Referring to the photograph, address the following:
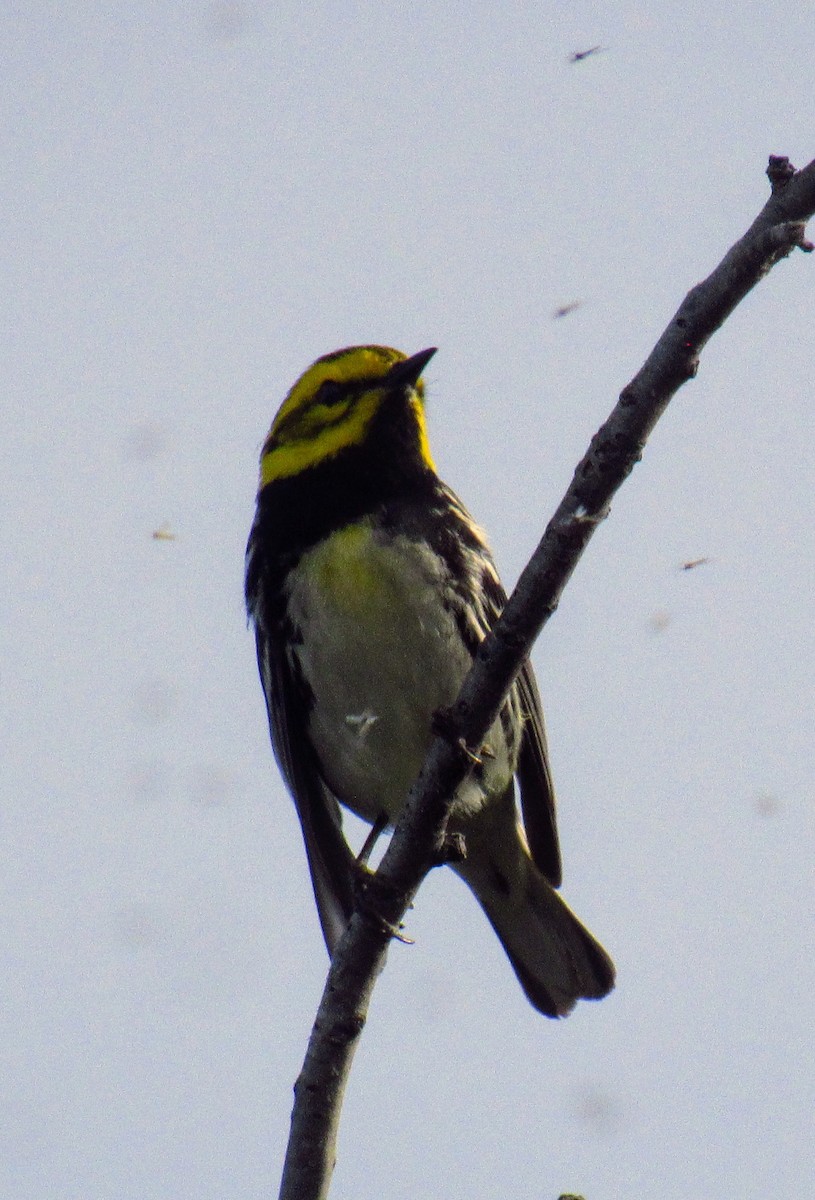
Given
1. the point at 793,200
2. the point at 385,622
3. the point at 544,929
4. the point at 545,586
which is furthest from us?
the point at 544,929

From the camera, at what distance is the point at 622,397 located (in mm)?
4188

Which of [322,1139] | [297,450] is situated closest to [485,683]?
[322,1139]

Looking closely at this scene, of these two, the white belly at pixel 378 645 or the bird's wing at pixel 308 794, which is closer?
the white belly at pixel 378 645

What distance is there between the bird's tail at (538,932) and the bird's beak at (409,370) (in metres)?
2.14

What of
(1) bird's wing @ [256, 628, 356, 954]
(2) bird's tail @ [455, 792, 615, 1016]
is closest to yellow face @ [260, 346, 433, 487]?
(1) bird's wing @ [256, 628, 356, 954]

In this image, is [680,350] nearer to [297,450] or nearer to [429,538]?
[429,538]

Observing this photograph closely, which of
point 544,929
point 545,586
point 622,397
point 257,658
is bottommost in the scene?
point 544,929

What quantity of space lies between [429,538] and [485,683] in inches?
68.2

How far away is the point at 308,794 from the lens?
6855mm

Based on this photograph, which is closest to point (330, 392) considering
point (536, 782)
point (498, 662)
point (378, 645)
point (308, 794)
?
point (378, 645)

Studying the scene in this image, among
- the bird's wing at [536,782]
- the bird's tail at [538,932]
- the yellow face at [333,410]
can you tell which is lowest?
the bird's tail at [538,932]

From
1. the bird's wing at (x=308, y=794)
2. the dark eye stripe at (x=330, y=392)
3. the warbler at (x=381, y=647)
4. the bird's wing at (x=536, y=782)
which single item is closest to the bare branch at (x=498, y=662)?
the warbler at (x=381, y=647)

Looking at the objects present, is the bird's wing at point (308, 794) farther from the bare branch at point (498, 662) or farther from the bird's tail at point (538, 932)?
the bare branch at point (498, 662)

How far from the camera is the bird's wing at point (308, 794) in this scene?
21.3 feet
